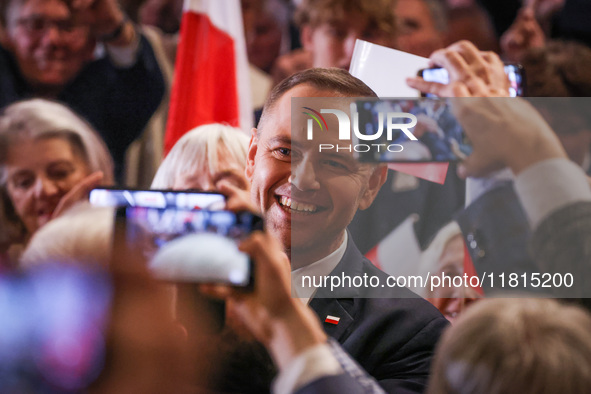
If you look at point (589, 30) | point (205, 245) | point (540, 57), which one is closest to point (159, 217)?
point (205, 245)

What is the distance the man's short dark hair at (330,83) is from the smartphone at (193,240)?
23.6 inches

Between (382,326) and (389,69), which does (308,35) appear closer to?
(389,69)

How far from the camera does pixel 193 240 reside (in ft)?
4.12

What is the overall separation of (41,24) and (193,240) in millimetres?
1907

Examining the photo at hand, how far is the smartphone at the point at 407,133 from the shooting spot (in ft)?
5.24

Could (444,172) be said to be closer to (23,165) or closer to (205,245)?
(205,245)

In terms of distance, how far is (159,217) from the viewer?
4.21 feet

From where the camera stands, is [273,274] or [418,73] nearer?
[273,274]

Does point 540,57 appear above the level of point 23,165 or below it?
above

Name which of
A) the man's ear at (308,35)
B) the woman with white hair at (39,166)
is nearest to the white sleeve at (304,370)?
the woman with white hair at (39,166)

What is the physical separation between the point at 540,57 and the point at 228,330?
214 cm

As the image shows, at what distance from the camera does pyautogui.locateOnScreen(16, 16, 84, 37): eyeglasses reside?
278 centimetres

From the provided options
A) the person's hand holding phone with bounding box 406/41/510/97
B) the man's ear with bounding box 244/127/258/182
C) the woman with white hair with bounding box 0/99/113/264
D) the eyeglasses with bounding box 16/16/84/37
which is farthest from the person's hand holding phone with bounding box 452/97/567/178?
the eyeglasses with bounding box 16/16/84/37

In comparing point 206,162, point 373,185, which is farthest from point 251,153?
point 373,185
